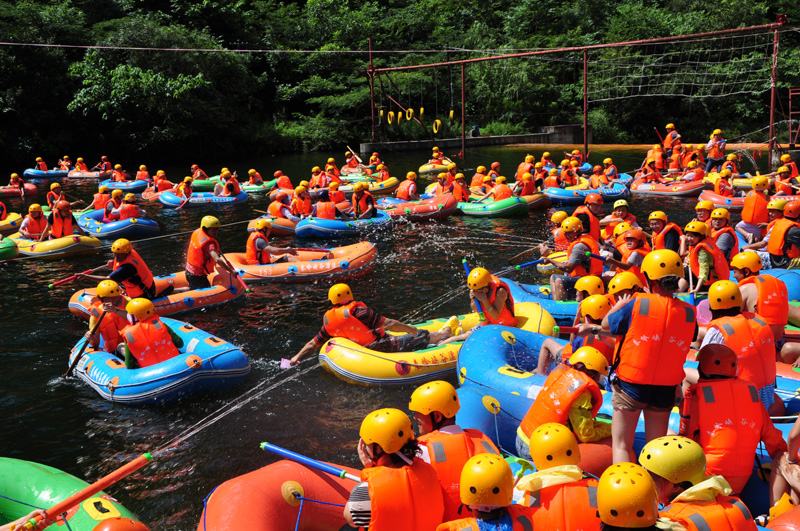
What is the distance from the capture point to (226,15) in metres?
43.7

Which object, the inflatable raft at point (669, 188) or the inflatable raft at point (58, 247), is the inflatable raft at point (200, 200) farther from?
the inflatable raft at point (669, 188)

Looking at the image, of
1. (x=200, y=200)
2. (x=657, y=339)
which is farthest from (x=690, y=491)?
(x=200, y=200)

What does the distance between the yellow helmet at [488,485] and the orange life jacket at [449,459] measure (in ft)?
2.81

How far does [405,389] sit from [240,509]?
3.78 metres

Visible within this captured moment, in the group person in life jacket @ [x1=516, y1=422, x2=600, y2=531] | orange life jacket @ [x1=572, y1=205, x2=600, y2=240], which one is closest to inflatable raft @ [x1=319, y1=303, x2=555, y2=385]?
orange life jacket @ [x1=572, y1=205, x2=600, y2=240]

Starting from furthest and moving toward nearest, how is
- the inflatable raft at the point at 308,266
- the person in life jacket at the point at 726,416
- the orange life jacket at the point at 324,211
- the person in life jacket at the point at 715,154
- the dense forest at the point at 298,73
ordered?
the dense forest at the point at 298,73 < the person in life jacket at the point at 715,154 < the orange life jacket at the point at 324,211 < the inflatable raft at the point at 308,266 < the person in life jacket at the point at 726,416

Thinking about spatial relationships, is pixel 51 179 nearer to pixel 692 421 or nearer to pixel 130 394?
pixel 130 394

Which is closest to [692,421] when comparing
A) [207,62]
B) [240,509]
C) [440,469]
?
[440,469]

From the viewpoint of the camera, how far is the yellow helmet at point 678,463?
152 inches

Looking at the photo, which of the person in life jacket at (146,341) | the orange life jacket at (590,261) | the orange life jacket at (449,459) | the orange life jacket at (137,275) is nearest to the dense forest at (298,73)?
the orange life jacket at (137,275)

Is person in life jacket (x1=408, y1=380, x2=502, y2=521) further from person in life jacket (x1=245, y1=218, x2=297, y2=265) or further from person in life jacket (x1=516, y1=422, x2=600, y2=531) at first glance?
person in life jacket (x1=245, y1=218, x2=297, y2=265)

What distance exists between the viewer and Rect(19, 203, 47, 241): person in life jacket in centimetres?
1653

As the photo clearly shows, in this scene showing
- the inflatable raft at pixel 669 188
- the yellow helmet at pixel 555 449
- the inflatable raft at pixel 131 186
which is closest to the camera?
the yellow helmet at pixel 555 449

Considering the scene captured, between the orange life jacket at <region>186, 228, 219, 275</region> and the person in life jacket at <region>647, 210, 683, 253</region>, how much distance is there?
657cm
